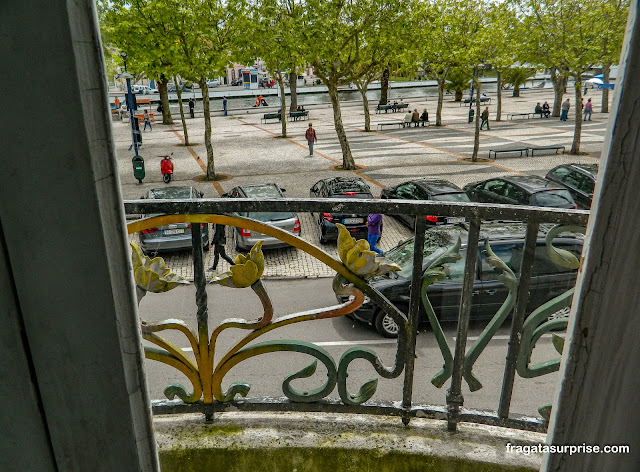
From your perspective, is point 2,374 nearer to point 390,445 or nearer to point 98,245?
point 98,245

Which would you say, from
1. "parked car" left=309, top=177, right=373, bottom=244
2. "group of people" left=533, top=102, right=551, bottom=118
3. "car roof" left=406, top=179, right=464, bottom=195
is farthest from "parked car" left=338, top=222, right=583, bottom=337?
"group of people" left=533, top=102, right=551, bottom=118

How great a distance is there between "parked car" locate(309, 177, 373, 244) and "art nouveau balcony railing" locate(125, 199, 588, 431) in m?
8.47

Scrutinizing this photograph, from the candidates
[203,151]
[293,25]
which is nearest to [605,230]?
[293,25]

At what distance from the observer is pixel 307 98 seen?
5959 cm

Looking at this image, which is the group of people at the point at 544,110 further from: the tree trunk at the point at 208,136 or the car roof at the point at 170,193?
the car roof at the point at 170,193

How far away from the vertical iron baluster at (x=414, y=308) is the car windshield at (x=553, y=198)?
13.2m

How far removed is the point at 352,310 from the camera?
2107mm

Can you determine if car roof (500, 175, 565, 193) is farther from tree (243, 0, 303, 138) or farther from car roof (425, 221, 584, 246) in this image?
tree (243, 0, 303, 138)

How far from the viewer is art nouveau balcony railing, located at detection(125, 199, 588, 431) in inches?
80.0

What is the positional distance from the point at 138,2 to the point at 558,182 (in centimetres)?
1559

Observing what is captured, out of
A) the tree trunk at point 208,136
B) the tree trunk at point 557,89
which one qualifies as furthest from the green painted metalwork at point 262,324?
the tree trunk at point 557,89

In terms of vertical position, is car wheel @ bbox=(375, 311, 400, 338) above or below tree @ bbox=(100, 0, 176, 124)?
below

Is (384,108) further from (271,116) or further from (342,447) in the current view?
(342,447)

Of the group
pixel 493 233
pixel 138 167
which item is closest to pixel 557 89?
pixel 138 167
